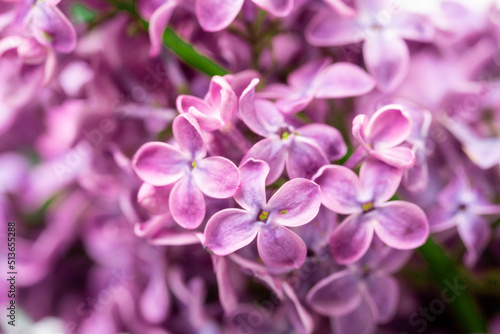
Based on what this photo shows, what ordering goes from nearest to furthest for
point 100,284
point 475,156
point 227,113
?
1. point 227,113
2. point 475,156
3. point 100,284

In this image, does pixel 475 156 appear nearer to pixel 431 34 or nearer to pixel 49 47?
pixel 431 34

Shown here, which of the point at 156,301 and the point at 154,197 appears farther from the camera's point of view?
the point at 156,301

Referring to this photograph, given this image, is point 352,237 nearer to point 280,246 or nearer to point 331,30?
point 280,246

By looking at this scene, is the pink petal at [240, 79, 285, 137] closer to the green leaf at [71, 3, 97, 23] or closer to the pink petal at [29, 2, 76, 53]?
the pink petal at [29, 2, 76, 53]

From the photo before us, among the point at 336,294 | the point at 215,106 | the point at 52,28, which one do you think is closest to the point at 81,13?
the point at 52,28

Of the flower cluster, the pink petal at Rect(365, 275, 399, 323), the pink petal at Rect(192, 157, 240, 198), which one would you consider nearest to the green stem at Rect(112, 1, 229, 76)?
the flower cluster

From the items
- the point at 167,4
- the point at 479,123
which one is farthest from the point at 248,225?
the point at 479,123

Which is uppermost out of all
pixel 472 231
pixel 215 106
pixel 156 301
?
pixel 215 106
